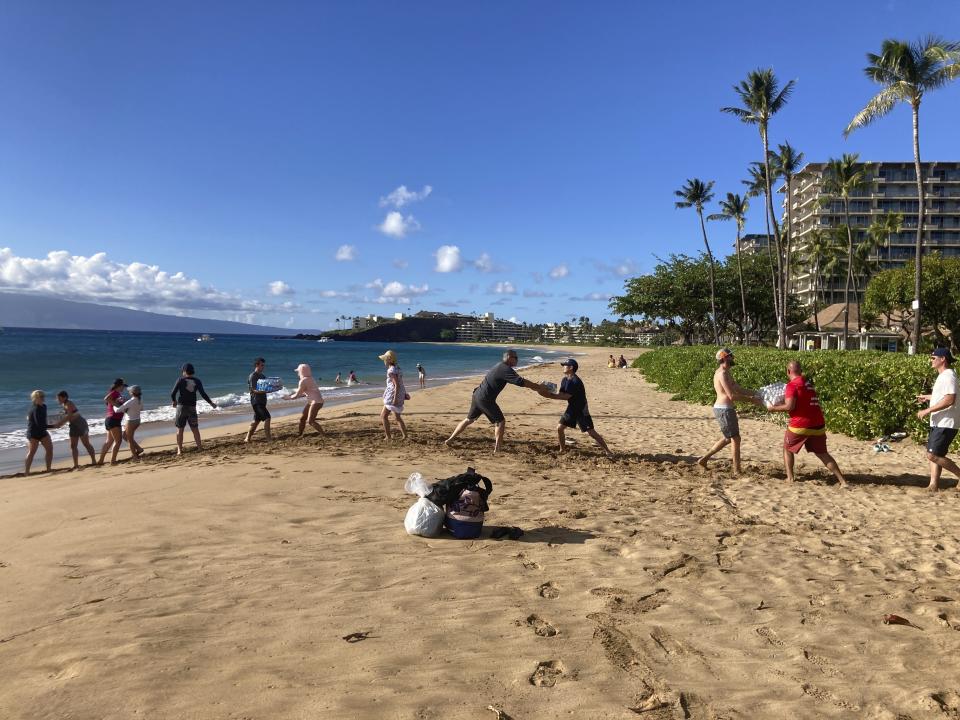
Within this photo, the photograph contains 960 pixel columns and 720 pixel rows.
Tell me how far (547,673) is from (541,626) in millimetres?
508

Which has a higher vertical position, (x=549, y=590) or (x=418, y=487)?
(x=418, y=487)

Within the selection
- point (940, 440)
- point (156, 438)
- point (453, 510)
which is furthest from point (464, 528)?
point (156, 438)

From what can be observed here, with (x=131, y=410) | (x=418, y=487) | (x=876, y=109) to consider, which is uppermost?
(x=876, y=109)

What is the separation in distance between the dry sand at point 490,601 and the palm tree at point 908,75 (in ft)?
62.2

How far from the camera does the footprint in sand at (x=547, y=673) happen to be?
291 cm

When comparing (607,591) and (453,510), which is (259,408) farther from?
(607,591)

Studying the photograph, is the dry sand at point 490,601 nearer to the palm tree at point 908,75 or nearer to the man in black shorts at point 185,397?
the man in black shorts at point 185,397

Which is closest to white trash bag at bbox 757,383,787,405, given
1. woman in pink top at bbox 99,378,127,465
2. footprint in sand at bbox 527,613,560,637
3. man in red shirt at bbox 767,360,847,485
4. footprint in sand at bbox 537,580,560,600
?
man in red shirt at bbox 767,360,847,485

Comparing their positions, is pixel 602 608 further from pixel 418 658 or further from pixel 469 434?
pixel 469 434

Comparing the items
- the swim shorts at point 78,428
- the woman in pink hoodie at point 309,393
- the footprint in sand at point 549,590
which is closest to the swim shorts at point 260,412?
the woman in pink hoodie at point 309,393

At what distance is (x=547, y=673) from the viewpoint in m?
2.99

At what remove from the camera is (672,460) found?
9.04 metres

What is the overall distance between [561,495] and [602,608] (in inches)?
117

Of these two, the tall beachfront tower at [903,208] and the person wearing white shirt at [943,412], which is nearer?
the person wearing white shirt at [943,412]
